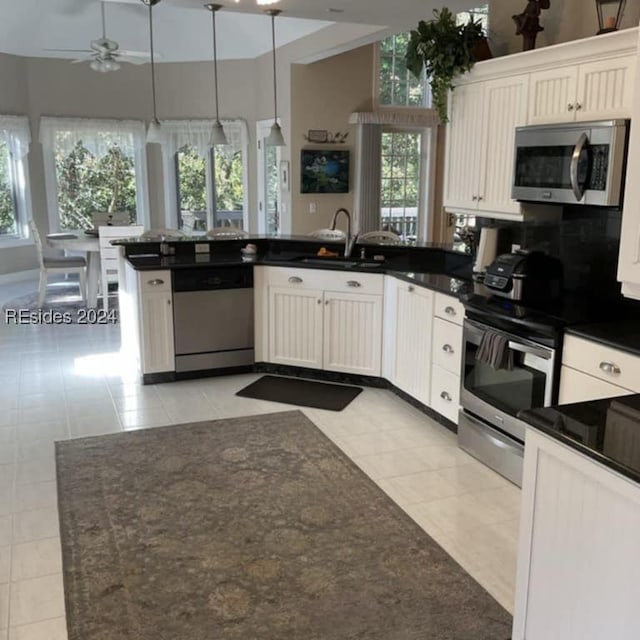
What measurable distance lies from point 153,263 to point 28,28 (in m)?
5.32

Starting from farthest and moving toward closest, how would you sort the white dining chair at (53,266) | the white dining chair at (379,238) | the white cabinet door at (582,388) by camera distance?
the white dining chair at (53,266), the white dining chair at (379,238), the white cabinet door at (582,388)

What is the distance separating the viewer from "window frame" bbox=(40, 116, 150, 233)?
9.19 m

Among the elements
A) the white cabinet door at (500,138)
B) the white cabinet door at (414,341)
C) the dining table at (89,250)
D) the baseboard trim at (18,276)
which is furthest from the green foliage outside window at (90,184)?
the white cabinet door at (500,138)

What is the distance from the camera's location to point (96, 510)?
3.22 m

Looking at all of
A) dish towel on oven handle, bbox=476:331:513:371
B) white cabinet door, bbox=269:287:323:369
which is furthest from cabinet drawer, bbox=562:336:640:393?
white cabinet door, bbox=269:287:323:369

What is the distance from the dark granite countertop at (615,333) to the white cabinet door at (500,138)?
92cm

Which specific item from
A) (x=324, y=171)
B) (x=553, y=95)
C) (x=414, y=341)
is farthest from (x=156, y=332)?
(x=324, y=171)

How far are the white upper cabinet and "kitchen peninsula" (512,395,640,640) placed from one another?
5.29ft

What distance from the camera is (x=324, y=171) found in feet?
28.0

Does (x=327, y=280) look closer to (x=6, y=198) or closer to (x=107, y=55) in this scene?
(x=107, y=55)

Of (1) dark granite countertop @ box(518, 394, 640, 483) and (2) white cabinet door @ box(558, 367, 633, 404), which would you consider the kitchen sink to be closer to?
(2) white cabinet door @ box(558, 367, 633, 404)

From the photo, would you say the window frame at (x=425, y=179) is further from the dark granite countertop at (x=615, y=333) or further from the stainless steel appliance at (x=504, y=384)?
the dark granite countertop at (x=615, y=333)

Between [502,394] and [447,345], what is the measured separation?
60 centimetres

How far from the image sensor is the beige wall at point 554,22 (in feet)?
11.4
